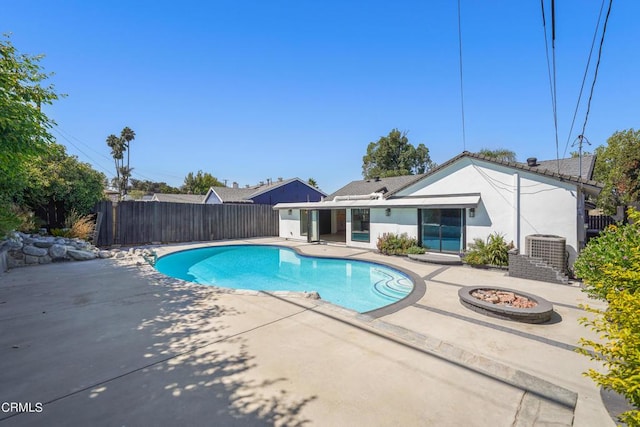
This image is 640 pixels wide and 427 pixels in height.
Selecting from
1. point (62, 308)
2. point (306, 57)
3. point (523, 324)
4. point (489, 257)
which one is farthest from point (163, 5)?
point (489, 257)

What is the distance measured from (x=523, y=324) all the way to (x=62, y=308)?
374 inches

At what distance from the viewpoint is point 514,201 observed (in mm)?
10977

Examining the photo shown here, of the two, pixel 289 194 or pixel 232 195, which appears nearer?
pixel 289 194

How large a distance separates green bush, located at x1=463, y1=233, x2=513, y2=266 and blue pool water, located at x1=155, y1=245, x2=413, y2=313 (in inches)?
120

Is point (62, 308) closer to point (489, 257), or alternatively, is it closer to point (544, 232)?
point (489, 257)

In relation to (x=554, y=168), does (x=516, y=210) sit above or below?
below

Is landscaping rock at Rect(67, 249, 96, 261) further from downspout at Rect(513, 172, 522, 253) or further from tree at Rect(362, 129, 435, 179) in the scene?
tree at Rect(362, 129, 435, 179)

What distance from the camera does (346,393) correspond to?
3100 millimetres

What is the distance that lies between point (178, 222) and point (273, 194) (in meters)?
13.1

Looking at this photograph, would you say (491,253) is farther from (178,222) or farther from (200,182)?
(200,182)

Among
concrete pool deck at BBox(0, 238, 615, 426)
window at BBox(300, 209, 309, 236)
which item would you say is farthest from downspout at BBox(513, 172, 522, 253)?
window at BBox(300, 209, 309, 236)

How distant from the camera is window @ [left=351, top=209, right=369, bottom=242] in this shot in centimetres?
1614

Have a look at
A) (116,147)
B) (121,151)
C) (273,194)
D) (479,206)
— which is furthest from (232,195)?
(116,147)

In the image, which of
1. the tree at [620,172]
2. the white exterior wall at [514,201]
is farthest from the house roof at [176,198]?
the tree at [620,172]
